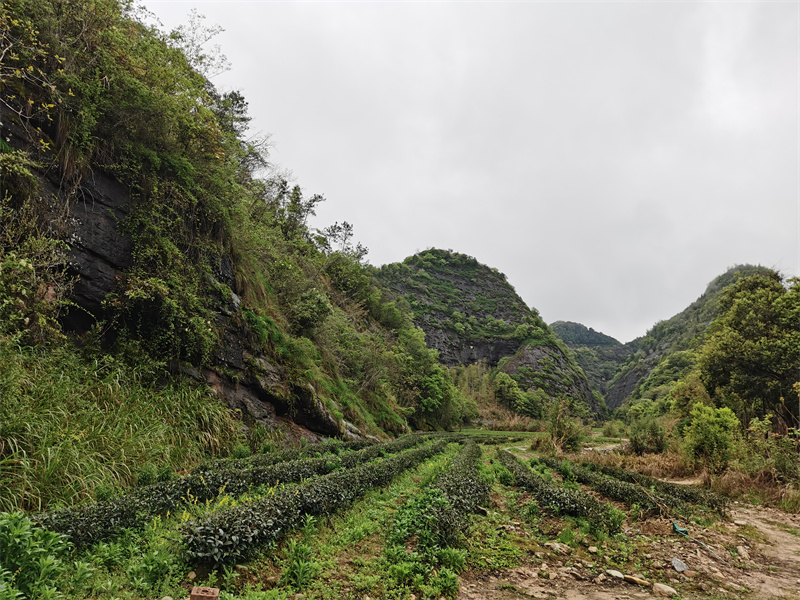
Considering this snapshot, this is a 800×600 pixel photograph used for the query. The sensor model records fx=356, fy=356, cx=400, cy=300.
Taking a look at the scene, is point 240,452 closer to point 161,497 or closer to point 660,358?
point 161,497

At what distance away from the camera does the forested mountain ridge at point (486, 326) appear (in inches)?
3282

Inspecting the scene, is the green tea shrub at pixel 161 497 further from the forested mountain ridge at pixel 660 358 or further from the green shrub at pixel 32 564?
the forested mountain ridge at pixel 660 358

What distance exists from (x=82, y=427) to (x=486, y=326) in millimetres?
103403

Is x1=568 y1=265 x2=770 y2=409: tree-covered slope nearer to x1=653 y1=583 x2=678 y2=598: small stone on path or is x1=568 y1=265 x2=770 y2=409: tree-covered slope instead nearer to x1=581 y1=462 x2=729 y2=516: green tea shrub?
x1=581 y1=462 x2=729 y2=516: green tea shrub

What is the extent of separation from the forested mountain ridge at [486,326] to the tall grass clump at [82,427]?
213ft

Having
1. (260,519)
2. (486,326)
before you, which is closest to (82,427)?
(260,519)

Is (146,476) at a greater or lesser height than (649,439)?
lesser

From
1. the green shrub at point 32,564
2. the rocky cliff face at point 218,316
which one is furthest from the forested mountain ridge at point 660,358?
the green shrub at point 32,564

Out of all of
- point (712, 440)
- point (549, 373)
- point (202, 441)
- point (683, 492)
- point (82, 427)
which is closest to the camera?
point (82, 427)

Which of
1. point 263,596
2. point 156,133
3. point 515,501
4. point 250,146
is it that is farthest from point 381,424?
point 263,596

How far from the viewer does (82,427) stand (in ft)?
20.0

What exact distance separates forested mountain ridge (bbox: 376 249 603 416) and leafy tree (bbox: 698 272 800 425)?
1861 inches

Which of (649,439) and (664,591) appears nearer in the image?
(664,591)

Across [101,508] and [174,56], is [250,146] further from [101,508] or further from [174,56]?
[101,508]
